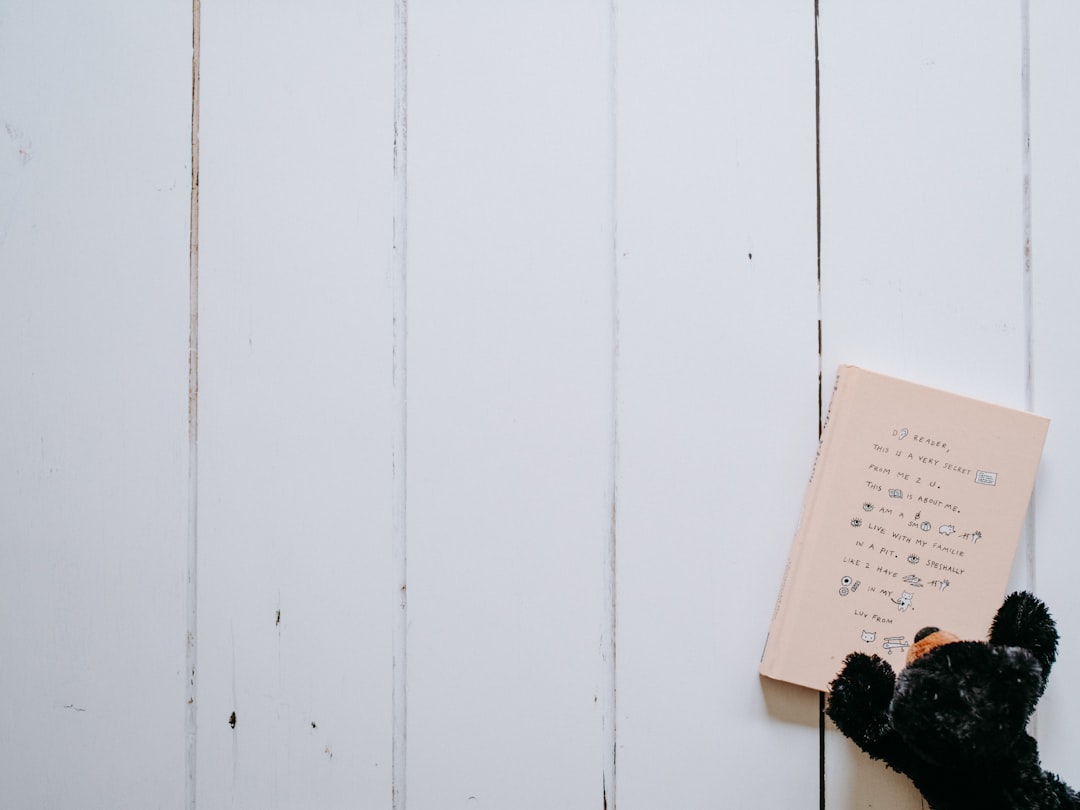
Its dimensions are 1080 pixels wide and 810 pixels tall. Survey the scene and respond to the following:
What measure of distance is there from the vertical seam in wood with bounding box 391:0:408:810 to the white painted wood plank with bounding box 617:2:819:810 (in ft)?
0.51

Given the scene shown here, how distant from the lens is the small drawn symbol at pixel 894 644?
515 millimetres

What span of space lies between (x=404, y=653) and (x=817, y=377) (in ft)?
1.18

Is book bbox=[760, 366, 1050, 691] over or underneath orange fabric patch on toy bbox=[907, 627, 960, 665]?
over

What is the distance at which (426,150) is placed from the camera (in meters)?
0.53

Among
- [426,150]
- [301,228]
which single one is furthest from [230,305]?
[426,150]

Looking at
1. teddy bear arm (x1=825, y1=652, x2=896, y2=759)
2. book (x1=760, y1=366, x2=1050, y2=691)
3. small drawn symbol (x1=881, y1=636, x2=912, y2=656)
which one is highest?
book (x1=760, y1=366, x2=1050, y2=691)

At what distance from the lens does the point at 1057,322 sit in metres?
0.53

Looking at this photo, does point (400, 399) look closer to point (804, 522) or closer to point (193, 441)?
point (193, 441)

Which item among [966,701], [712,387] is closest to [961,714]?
[966,701]

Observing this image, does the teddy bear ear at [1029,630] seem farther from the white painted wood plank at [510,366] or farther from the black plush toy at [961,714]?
the white painted wood plank at [510,366]

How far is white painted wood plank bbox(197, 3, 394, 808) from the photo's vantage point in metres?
0.53

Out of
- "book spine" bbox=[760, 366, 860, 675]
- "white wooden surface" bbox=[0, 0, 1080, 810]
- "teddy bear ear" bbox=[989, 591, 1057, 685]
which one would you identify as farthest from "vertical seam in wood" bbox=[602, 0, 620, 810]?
"teddy bear ear" bbox=[989, 591, 1057, 685]

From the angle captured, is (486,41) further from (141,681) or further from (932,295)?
(141,681)

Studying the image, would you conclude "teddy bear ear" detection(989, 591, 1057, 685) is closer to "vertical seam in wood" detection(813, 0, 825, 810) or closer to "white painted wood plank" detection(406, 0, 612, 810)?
"vertical seam in wood" detection(813, 0, 825, 810)
